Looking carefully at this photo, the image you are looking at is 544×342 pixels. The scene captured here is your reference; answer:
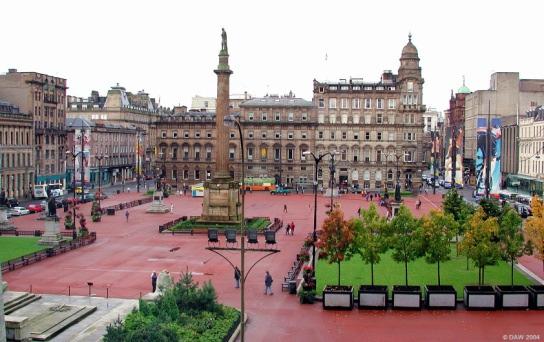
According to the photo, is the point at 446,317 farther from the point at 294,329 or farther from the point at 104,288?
the point at 104,288

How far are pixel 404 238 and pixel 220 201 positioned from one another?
29888 millimetres

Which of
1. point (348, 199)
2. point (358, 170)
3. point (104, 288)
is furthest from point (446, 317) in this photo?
point (358, 170)

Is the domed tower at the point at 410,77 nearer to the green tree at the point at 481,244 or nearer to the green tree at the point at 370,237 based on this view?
the green tree at the point at 370,237

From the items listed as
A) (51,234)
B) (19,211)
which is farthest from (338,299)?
(19,211)

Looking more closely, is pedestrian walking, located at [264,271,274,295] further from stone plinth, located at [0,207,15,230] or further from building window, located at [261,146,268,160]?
building window, located at [261,146,268,160]

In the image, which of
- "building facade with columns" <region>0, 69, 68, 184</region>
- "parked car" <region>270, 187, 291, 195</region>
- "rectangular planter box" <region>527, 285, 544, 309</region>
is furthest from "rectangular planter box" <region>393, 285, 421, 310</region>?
"building facade with columns" <region>0, 69, 68, 184</region>

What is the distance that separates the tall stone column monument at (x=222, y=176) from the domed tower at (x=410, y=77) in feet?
181

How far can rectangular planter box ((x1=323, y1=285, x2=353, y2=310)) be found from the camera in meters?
32.5

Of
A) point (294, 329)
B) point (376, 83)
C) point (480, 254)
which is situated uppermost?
point (376, 83)

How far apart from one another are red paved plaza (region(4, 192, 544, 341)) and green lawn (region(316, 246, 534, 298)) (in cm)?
285

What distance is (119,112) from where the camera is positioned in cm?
14800

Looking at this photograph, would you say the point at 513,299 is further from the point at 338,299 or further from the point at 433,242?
the point at 338,299

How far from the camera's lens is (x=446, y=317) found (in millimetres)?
31172

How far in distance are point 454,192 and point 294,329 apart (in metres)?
28.5
